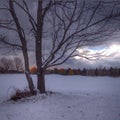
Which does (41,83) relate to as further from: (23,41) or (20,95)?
(23,41)

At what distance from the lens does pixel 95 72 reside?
18.1m

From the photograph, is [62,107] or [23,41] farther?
[23,41]

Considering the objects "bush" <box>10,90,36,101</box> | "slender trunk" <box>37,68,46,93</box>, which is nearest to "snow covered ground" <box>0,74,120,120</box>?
"bush" <box>10,90,36,101</box>

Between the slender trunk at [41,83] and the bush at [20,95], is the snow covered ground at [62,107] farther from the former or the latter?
the slender trunk at [41,83]

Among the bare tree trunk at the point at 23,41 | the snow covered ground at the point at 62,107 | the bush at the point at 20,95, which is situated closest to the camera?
the snow covered ground at the point at 62,107

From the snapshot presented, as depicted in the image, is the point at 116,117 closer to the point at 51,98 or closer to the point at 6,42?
the point at 51,98

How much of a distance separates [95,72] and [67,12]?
492 cm

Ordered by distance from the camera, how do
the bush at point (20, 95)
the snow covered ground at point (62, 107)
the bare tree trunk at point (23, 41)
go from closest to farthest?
1. the snow covered ground at point (62, 107)
2. the bush at point (20, 95)
3. the bare tree trunk at point (23, 41)

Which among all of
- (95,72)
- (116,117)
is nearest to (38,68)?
(95,72)

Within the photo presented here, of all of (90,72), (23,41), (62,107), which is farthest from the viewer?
(90,72)

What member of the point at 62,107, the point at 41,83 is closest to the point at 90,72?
the point at 41,83

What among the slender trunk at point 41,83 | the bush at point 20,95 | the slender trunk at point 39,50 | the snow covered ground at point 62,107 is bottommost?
the snow covered ground at point 62,107

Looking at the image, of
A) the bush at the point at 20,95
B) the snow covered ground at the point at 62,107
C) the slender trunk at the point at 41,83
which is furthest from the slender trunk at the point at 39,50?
the snow covered ground at the point at 62,107

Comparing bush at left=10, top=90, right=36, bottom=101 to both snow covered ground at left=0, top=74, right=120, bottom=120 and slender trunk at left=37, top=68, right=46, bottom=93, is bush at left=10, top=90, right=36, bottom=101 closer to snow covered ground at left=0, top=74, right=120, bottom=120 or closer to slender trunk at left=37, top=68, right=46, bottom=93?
snow covered ground at left=0, top=74, right=120, bottom=120
